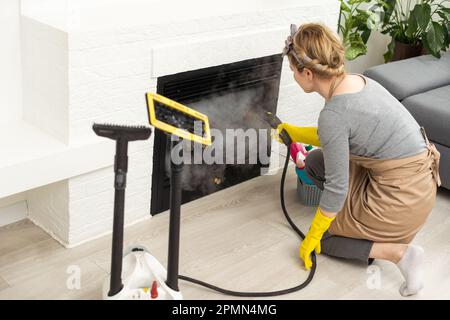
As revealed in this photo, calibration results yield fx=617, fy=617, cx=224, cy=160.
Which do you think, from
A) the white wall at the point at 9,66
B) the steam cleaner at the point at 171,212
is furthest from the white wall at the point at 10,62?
the steam cleaner at the point at 171,212

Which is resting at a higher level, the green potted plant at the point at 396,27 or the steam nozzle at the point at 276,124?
the green potted plant at the point at 396,27

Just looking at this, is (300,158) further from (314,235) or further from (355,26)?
(355,26)

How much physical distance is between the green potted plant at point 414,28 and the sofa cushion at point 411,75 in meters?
0.12

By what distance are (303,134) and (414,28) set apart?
1.42 meters

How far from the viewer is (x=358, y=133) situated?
204 cm

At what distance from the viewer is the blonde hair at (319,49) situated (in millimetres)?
1962

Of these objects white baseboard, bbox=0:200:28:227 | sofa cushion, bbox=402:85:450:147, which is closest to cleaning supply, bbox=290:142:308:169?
sofa cushion, bbox=402:85:450:147

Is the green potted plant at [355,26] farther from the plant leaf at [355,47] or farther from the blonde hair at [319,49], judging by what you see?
the blonde hair at [319,49]

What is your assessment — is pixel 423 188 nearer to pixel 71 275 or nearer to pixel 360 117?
pixel 360 117

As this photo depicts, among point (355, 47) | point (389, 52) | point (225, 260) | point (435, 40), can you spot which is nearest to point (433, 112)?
point (435, 40)

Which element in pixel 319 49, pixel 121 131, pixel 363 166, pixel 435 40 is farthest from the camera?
pixel 435 40

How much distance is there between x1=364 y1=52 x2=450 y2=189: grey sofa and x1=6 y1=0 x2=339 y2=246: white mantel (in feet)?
2.85

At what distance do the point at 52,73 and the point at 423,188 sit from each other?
133cm

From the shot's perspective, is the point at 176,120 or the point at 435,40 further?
the point at 435,40
